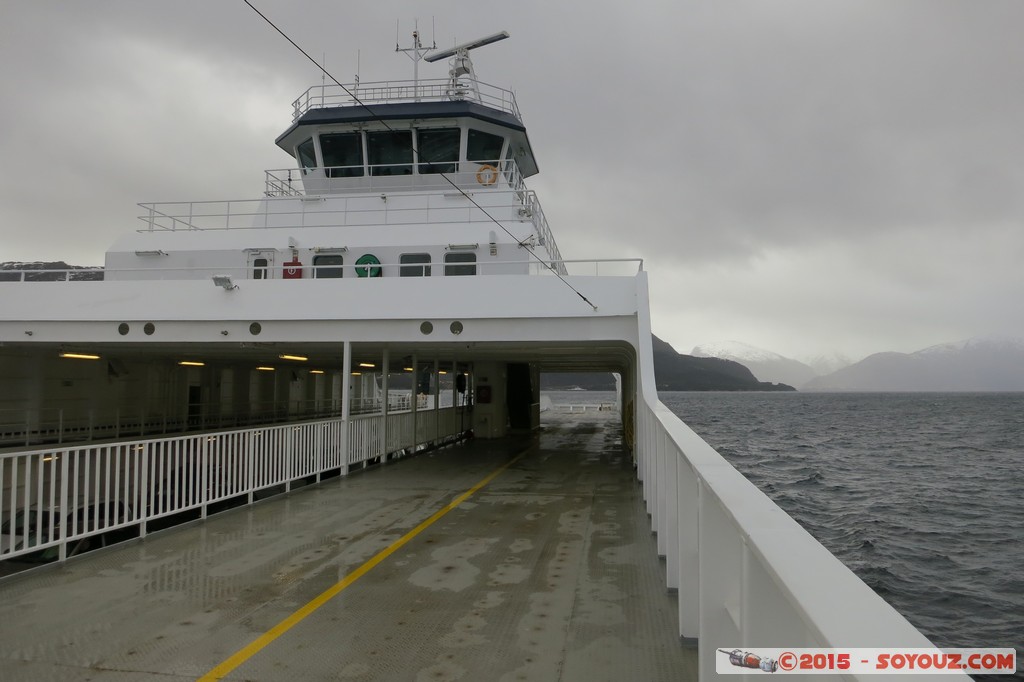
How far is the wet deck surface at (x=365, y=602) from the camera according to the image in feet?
13.5

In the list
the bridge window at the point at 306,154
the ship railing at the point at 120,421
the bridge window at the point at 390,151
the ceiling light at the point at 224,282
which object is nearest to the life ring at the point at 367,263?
the ceiling light at the point at 224,282

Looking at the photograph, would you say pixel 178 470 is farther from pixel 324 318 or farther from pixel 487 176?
pixel 487 176

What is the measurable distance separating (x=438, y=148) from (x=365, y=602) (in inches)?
546

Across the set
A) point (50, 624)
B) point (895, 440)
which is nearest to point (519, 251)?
point (50, 624)

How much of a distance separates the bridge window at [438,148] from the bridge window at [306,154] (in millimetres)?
2908

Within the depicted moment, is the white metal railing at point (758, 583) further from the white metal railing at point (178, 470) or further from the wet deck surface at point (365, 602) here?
the white metal railing at point (178, 470)

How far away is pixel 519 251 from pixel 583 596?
928 cm

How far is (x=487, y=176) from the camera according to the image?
16641mm

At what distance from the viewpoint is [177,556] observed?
660cm

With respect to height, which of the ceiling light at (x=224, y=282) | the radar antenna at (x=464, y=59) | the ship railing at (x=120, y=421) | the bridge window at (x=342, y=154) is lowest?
the ship railing at (x=120, y=421)

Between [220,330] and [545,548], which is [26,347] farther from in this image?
[545,548]

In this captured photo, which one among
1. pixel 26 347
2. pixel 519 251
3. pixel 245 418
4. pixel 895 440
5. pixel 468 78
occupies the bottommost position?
pixel 895 440

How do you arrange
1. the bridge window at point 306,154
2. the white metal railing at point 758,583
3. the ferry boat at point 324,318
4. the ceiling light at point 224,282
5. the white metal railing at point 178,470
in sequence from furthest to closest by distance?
1. the bridge window at point 306,154
2. the ceiling light at point 224,282
3. the ferry boat at point 324,318
4. the white metal railing at point 178,470
5. the white metal railing at point 758,583

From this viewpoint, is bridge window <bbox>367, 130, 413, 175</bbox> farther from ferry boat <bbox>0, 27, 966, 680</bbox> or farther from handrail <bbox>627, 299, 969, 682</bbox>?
handrail <bbox>627, 299, 969, 682</bbox>
